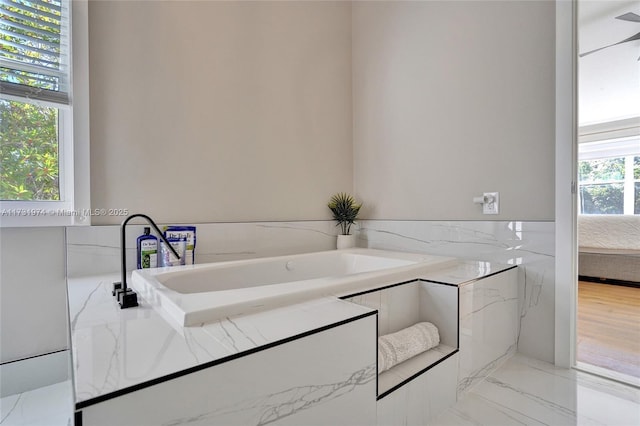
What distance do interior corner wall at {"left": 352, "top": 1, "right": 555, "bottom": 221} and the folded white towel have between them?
0.91 meters

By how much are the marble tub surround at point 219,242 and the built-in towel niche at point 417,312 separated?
1062 millimetres

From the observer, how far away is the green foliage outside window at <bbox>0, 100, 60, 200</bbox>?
149 cm

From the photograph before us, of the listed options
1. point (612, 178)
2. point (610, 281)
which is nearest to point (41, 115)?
point (610, 281)

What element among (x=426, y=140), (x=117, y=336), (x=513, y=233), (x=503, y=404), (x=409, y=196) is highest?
(x=426, y=140)

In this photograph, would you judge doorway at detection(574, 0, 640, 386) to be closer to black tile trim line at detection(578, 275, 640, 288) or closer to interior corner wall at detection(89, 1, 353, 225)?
black tile trim line at detection(578, 275, 640, 288)

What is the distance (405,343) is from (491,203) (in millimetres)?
1092

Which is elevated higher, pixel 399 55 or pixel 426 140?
pixel 399 55

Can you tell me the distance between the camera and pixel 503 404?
52.8 inches

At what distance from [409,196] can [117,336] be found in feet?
6.43

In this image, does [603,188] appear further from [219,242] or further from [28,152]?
[28,152]

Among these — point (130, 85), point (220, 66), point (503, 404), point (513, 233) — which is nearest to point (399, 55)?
point (220, 66)

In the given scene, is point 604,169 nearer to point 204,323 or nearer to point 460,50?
point 460,50

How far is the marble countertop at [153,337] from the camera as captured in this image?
0.65 m

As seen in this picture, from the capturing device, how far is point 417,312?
4.99 feet
